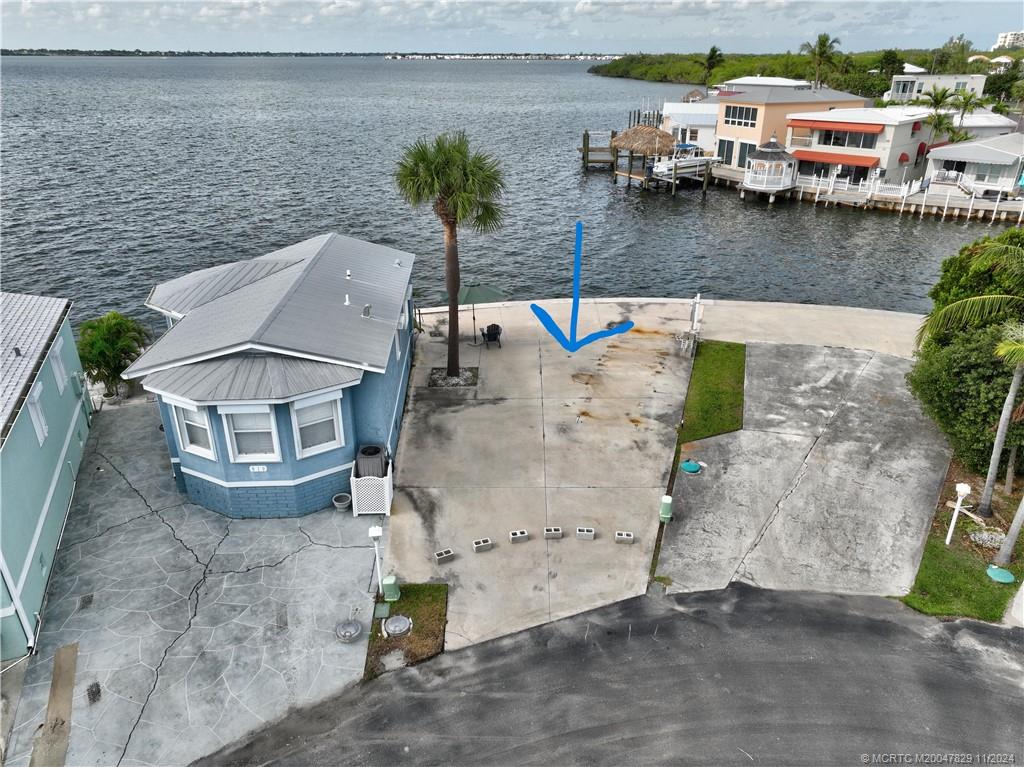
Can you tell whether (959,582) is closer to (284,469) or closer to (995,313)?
(995,313)

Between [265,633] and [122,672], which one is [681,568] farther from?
[122,672]

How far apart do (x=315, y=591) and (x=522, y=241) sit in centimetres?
3237

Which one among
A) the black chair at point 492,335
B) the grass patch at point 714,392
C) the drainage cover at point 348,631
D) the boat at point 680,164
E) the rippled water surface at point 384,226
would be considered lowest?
the rippled water surface at point 384,226

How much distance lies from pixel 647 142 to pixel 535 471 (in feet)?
147

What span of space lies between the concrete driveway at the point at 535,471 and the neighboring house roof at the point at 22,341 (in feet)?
24.2

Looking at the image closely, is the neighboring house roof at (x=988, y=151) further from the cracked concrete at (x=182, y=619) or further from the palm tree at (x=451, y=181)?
the cracked concrete at (x=182, y=619)

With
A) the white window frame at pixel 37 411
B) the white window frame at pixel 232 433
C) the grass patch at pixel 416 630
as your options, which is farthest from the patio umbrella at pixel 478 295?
the white window frame at pixel 37 411

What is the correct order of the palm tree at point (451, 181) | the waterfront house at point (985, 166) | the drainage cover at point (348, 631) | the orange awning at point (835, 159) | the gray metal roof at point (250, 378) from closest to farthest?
the drainage cover at point (348, 631)
the gray metal roof at point (250, 378)
the palm tree at point (451, 181)
the waterfront house at point (985, 166)
the orange awning at point (835, 159)

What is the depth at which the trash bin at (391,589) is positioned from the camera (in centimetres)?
1242

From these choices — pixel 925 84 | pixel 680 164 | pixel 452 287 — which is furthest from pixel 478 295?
pixel 925 84

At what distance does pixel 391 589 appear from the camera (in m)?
12.5

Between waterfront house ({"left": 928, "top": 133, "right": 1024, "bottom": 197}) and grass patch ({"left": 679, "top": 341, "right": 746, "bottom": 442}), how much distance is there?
33631mm

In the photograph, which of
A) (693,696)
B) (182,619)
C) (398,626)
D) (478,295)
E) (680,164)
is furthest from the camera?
(680,164)

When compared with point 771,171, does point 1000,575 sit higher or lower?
lower
